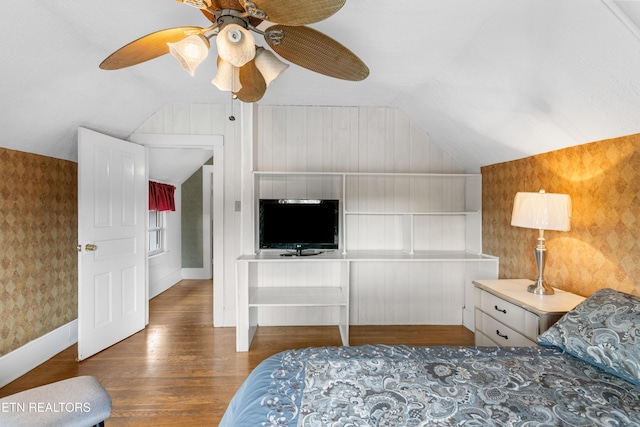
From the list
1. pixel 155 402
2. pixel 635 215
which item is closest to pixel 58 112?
pixel 155 402

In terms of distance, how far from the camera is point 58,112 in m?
2.38

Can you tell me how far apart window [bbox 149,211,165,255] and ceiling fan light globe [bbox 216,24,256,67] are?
13.8 ft

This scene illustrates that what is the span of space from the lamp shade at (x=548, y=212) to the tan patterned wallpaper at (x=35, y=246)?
141 inches

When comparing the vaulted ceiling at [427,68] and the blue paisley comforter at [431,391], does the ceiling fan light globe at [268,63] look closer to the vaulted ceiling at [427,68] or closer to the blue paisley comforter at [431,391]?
the vaulted ceiling at [427,68]

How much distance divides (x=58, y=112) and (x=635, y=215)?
12.3 feet

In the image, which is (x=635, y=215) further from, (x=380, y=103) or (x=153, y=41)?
(x=153, y=41)

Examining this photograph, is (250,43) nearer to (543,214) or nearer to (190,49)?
(190,49)

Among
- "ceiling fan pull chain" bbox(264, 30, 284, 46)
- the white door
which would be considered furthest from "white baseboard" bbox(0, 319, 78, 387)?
"ceiling fan pull chain" bbox(264, 30, 284, 46)

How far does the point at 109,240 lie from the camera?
9.29 ft

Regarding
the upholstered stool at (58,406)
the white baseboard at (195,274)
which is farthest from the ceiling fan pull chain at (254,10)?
the white baseboard at (195,274)

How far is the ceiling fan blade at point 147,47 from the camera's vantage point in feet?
4.16

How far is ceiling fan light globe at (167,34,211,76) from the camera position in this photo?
1.17 metres

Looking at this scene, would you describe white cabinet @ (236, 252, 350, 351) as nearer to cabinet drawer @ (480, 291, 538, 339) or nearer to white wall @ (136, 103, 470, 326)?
white wall @ (136, 103, 470, 326)

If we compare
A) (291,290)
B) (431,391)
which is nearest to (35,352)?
(291,290)
